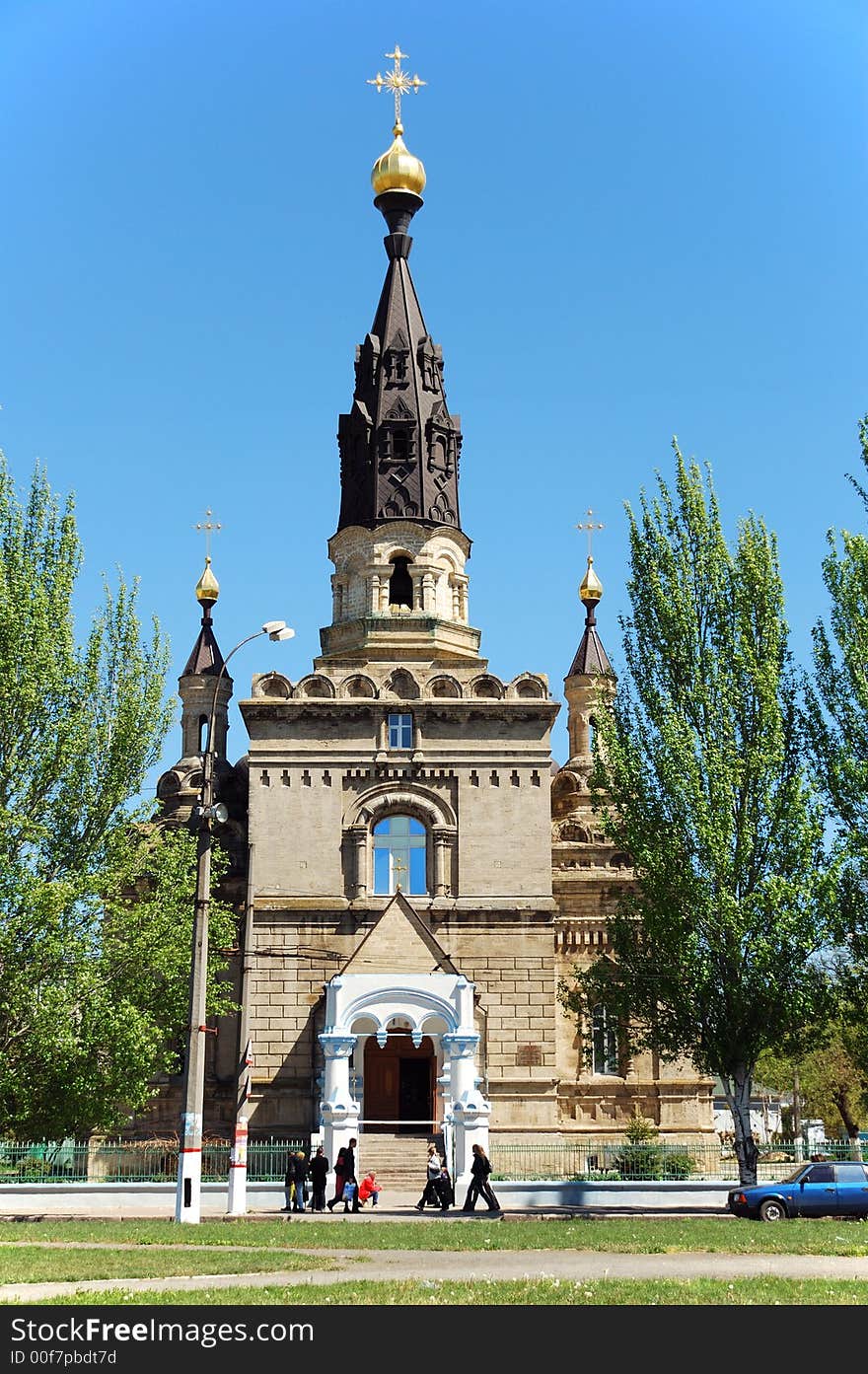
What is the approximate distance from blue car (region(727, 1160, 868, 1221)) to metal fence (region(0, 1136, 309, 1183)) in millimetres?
8533

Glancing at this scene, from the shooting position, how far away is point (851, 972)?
2664 cm

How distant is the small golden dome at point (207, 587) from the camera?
45.9m

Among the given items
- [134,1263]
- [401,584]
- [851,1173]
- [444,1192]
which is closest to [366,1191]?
[444,1192]

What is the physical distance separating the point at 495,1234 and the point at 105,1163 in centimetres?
1263

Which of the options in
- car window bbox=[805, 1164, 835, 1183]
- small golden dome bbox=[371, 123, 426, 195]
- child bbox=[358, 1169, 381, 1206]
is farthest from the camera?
small golden dome bbox=[371, 123, 426, 195]

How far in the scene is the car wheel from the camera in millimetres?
22219

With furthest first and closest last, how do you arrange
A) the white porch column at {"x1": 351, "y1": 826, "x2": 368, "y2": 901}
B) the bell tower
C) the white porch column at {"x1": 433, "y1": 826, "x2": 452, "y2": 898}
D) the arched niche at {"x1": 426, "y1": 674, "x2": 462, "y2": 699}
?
the bell tower
the arched niche at {"x1": 426, "y1": 674, "x2": 462, "y2": 699}
the white porch column at {"x1": 433, "y1": 826, "x2": 452, "y2": 898}
the white porch column at {"x1": 351, "y1": 826, "x2": 368, "y2": 901}

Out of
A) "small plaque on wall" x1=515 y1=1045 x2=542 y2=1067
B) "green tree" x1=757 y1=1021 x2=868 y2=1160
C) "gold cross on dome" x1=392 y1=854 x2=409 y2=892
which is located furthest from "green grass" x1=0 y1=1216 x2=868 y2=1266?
"green tree" x1=757 y1=1021 x2=868 y2=1160

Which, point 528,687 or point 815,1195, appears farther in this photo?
point 528,687

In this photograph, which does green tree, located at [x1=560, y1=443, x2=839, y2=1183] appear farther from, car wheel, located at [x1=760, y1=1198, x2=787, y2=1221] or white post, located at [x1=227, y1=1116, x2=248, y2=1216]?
white post, located at [x1=227, y1=1116, x2=248, y2=1216]

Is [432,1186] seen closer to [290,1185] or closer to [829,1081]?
[290,1185]

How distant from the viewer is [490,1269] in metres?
13.7

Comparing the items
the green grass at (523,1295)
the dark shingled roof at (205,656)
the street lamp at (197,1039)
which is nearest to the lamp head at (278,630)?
the street lamp at (197,1039)
